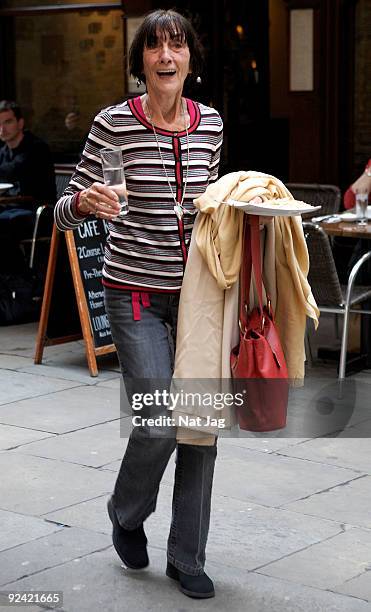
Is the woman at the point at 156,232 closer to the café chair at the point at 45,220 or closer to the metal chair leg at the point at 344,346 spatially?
the metal chair leg at the point at 344,346

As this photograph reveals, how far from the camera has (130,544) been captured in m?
4.46

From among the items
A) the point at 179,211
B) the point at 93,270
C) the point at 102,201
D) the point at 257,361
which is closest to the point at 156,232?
the point at 179,211

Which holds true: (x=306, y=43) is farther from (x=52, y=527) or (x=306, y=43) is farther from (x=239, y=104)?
(x=52, y=527)

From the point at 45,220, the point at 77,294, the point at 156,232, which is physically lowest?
the point at 77,294

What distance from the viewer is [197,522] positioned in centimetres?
428

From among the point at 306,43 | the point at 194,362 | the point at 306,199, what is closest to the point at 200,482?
the point at 194,362

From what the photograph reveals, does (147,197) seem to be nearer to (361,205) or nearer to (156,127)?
(156,127)

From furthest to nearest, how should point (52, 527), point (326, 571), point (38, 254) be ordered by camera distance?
point (38, 254), point (52, 527), point (326, 571)

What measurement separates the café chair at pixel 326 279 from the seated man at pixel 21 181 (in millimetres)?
3244

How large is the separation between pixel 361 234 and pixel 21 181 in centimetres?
363

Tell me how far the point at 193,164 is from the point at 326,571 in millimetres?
1571

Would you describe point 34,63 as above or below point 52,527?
above

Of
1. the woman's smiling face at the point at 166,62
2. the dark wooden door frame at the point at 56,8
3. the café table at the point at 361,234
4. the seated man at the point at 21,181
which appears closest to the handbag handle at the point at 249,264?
the woman's smiling face at the point at 166,62

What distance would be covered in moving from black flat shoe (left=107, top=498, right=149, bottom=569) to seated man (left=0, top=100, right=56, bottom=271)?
18.4ft
